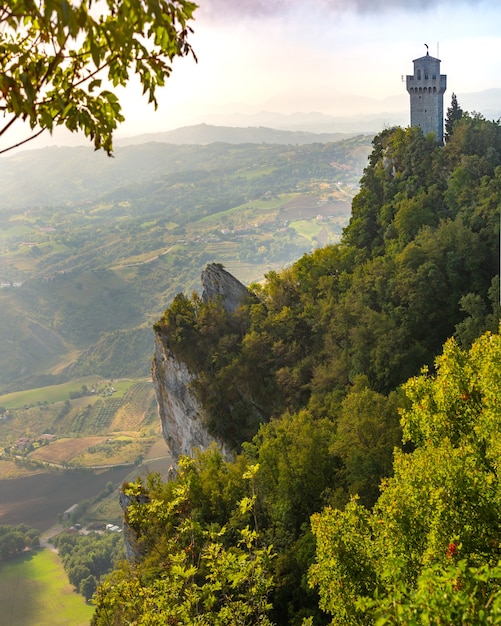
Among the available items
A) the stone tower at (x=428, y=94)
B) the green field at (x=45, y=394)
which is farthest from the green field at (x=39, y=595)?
the green field at (x=45, y=394)

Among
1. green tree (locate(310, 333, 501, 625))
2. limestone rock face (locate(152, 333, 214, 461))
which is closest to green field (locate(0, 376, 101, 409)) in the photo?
limestone rock face (locate(152, 333, 214, 461))

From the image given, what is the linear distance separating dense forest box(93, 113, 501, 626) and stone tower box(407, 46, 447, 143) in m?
2.67

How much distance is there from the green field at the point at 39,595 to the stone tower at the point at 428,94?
237 ft

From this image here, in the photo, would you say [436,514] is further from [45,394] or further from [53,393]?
[45,394]

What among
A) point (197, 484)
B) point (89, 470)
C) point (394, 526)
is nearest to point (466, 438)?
point (394, 526)

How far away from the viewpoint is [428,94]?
163 ft

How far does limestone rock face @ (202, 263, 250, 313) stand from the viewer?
4778 centimetres

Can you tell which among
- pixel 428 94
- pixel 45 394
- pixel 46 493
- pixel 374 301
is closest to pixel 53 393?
pixel 45 394

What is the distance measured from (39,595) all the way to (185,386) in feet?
208

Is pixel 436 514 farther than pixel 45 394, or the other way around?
pixel 45 394

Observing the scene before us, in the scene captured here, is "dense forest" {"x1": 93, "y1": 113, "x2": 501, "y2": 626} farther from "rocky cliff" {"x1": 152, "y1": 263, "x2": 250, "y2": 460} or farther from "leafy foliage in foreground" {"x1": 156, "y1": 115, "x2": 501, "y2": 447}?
"rocky cliff" {"x1": 152, "y1": 263, "x2": 250, "y2": 460}

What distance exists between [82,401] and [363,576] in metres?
164

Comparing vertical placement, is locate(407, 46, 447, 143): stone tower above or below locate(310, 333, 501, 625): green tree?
above

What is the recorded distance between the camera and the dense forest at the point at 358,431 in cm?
1078
